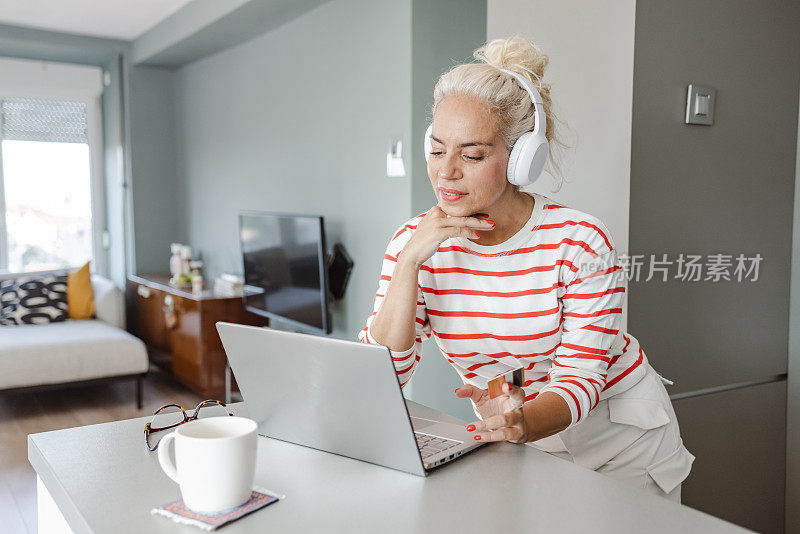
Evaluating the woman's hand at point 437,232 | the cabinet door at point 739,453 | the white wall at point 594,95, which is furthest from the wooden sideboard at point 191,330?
the woman's hand at point 437,232

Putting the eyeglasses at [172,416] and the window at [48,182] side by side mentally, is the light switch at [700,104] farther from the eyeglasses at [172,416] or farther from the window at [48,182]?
the window at [48,182]

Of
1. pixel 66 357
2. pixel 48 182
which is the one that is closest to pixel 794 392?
pixel 66 357

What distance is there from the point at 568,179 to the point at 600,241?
83 cm

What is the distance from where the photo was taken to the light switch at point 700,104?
2004 mm

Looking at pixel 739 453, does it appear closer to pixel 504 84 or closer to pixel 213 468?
pixel 504 84

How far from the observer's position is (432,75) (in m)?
2.88

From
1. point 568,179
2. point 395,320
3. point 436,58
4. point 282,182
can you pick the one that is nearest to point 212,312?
point 282,182

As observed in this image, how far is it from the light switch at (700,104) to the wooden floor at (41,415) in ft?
8.87

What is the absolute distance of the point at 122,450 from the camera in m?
1.05

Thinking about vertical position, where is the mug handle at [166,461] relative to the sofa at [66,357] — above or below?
above

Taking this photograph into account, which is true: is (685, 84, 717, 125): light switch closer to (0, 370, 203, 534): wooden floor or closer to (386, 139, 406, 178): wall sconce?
(386, 139, 406, 178): wall sconce

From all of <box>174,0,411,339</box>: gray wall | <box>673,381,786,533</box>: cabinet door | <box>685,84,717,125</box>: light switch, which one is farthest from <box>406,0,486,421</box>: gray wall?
<box>685,84,717,125</box>: light switch

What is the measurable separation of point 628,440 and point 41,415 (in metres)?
3.71

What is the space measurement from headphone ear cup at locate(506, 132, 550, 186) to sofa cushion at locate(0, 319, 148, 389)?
350 centimetres
